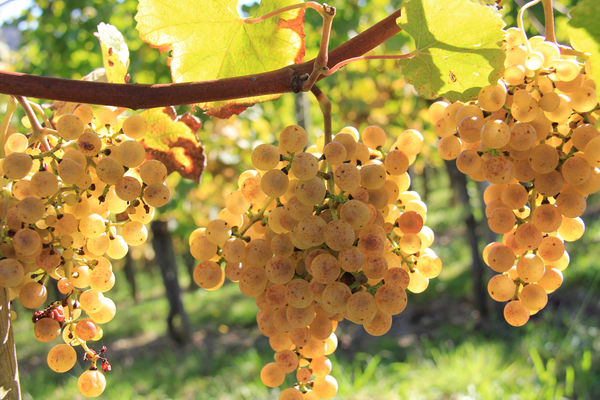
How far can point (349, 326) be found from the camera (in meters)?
6.09

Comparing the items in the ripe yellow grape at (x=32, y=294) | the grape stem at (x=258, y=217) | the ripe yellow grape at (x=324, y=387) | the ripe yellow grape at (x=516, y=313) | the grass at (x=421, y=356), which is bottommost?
the grass at (x=421, y=356)

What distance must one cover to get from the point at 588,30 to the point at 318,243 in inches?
11.7

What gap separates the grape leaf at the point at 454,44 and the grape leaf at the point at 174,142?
28cm

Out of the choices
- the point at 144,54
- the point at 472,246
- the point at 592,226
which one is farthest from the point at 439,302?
the point at 144,54

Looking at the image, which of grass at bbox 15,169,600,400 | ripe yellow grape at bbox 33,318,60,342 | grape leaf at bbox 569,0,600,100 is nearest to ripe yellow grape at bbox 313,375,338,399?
ripe yellow grape at bbox 33,318,60,342

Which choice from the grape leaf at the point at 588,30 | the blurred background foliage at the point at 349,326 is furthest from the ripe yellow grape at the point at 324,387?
the blurred background foliage at the point at 349,326

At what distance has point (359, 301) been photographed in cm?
49

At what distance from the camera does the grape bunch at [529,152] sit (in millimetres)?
489

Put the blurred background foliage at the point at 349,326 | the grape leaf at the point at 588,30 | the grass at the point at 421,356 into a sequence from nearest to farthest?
the grape leaf at the point at 588,30 < the blurred background foliage at the point at 349,326 < the grass at the point at 421,356

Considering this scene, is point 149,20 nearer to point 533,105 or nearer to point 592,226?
point 533,105

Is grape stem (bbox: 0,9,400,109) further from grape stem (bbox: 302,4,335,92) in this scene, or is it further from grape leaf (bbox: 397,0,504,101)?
grape leaf (bbox: 397,0,504,101)

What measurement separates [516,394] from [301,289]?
3.37 meters

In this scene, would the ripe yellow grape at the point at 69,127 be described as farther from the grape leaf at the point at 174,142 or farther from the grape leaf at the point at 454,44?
the grape leaf at the point at 454,44

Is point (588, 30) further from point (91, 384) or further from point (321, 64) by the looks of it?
point (91, 384)
